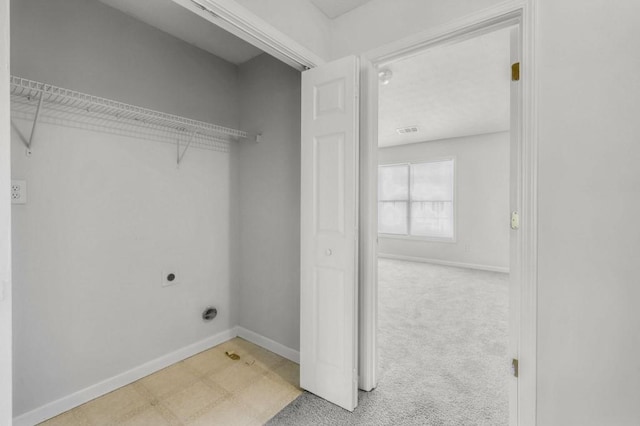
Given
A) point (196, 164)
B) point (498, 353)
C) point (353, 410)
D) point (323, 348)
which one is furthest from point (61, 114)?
point (498, 353)

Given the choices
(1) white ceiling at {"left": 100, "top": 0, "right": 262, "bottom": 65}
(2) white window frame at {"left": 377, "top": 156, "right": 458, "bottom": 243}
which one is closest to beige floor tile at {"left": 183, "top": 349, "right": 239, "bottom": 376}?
(1) white ceiling at {"left": 100, "top": 0, "right": 262, "bottom": 65}

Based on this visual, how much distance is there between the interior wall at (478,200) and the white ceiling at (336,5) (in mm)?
4674

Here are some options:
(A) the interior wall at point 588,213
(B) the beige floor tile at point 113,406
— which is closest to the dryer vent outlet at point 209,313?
(B) the beige floor tile at point 113,406

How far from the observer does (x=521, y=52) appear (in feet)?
4.63

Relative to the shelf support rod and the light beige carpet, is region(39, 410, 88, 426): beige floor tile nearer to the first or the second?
the light beige carpet

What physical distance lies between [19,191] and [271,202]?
5.15ft

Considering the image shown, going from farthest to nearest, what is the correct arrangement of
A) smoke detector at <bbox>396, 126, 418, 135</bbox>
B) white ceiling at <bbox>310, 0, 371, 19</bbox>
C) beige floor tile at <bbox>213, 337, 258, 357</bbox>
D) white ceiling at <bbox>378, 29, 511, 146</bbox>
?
1. smoke detector at <bbox>396, 126, 418, 135</bbox>
2. white ceiling at <bbox>378, 29, 511, 146</bbox>
3. beige floor tile at <bbox>213, 337, 258, 357</bbox>
4. white ceiling at <bbox>310, 0, 371, 19</bbox>

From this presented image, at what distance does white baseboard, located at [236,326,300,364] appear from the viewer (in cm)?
238

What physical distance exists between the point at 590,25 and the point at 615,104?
369mm

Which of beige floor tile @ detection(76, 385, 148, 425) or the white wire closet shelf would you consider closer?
the white wire closet shelf

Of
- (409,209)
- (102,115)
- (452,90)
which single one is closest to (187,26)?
(102,115)

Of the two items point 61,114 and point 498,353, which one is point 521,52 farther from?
point 61,114

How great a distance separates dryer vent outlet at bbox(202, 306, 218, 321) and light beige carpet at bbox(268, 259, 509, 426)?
44.0 inches

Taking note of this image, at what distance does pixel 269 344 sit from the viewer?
2543 mm
